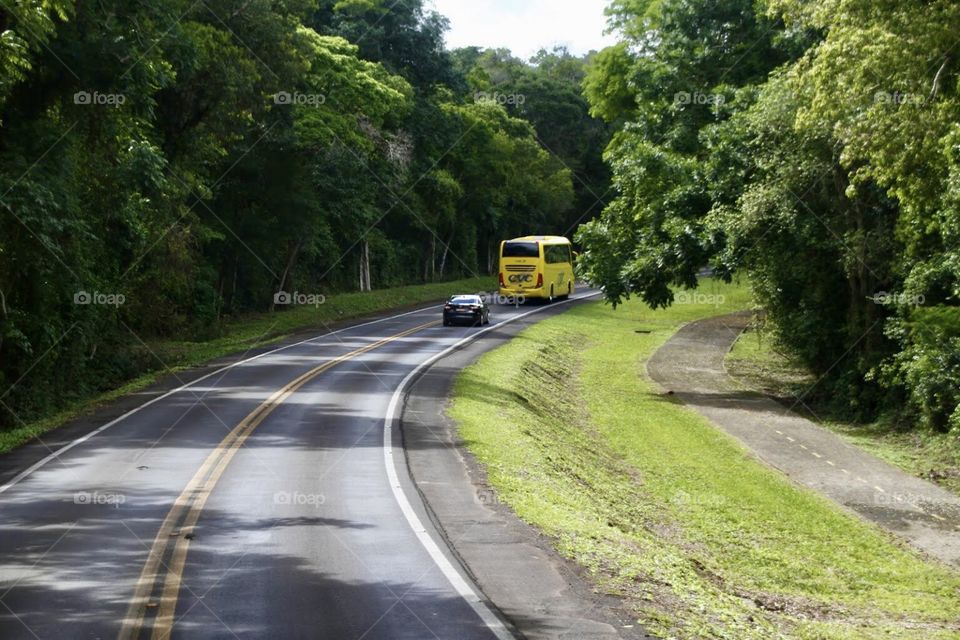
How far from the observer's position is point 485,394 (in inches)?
1270

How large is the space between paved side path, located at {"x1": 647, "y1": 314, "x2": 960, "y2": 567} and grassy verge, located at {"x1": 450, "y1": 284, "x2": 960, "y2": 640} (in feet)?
2.12

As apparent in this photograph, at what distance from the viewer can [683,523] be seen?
69.4 ft

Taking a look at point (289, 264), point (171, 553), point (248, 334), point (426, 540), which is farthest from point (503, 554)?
point (289, 264)

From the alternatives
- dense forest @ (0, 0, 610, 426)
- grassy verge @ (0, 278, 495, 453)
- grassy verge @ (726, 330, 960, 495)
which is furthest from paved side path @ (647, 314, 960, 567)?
dense forest @ (0, 0, 610, 426)

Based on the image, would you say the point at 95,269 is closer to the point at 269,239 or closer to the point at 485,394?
the point at 485,394

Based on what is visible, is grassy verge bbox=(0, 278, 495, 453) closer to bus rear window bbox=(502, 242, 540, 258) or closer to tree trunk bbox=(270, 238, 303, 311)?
tree trunk bbox=(270, 238, 303, 311)

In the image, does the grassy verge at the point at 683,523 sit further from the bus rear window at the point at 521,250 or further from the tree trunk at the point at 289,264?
the bus rear window at the point at 521,250

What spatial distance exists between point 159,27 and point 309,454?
15.1 meters

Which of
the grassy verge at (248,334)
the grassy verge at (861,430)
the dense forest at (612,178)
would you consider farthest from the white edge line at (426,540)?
the grassy verge at (861,430)

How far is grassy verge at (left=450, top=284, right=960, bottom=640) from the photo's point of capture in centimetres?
1373

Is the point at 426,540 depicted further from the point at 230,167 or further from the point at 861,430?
the point at 230,167

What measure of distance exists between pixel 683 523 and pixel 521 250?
46.2 m

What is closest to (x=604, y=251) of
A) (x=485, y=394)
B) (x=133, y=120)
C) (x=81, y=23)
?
(x=485, y=394)

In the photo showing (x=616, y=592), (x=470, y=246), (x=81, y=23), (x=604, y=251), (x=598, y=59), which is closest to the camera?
(x=616, y=592)
